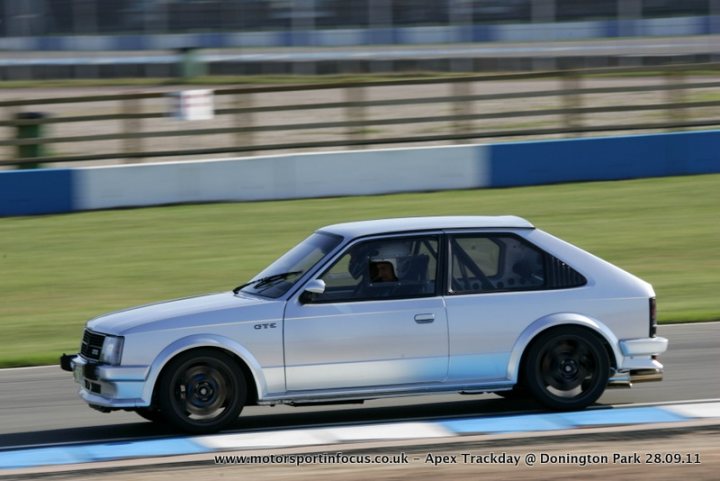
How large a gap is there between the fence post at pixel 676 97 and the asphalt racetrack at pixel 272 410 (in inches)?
517

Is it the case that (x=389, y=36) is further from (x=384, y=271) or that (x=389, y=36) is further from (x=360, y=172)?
(x=384, y=271)

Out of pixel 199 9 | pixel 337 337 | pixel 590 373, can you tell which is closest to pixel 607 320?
pixel 590 373

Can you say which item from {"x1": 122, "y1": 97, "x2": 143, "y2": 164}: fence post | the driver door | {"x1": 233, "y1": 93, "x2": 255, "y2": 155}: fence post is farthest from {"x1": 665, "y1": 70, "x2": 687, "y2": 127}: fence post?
the driver door

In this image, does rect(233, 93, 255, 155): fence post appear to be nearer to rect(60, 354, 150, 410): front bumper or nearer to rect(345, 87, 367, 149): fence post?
rect(345, 87, 367, 149): fence post

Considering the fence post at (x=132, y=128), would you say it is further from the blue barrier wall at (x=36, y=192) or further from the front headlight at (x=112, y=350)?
the front headlight at (x=112, y=350)

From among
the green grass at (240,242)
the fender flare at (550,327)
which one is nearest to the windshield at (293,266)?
the fender flare at (550,327)

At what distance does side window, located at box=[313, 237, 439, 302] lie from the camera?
8.41m

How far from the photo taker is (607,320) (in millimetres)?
8570

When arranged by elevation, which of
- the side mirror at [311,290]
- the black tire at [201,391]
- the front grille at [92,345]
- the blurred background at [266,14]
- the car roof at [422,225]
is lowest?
the black tire at [201,391]

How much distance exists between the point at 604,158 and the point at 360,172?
13.9 feet

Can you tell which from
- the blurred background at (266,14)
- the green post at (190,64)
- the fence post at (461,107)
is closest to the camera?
the fence post at (461,107)

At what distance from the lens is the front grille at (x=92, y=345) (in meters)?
8.39

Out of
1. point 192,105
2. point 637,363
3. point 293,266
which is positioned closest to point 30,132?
point 192,105

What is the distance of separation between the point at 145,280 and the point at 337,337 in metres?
7.38
